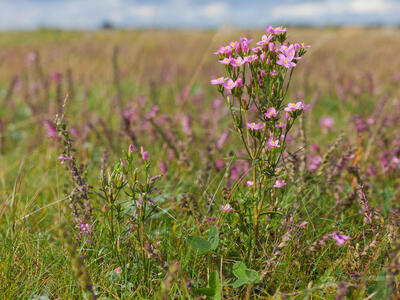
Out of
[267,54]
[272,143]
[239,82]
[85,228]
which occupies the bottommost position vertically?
[85,228]

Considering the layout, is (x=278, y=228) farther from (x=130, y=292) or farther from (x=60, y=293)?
(x=60, y=293)

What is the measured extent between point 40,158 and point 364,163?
2743mm

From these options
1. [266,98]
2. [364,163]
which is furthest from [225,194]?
[364,163]

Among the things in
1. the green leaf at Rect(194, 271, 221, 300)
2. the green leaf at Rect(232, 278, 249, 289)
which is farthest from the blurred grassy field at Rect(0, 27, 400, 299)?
the green leaf at Rect(232, 278, 249, 289)

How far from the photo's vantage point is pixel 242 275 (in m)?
1.58

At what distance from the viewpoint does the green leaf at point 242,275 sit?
1549mm

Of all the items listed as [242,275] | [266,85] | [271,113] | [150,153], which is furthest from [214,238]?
[150,153]

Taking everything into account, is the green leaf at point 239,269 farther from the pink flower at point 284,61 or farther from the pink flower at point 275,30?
the pink flower at point 275,30

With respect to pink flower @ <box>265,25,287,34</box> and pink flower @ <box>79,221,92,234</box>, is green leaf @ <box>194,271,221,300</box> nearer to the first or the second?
pink flower @ <box>79,221,92,234</box>

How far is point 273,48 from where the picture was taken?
1.56 metres

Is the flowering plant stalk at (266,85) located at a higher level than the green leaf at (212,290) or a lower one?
higher

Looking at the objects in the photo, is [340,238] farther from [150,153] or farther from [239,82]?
[150,153]

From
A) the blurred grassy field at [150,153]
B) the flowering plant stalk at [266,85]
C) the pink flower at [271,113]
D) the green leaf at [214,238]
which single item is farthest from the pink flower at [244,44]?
the green leaf at [214,238]

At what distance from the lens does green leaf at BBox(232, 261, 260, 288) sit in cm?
155
